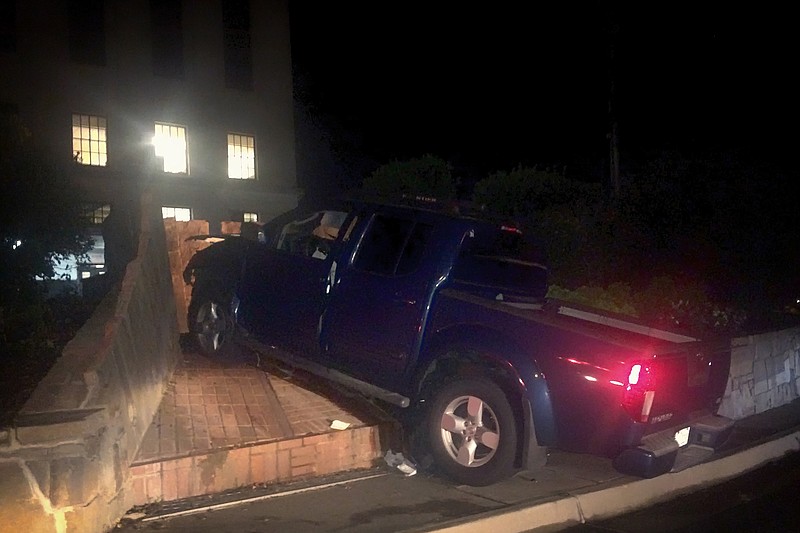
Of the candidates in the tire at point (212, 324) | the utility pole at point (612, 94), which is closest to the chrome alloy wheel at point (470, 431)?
the tire at point (212, 324)

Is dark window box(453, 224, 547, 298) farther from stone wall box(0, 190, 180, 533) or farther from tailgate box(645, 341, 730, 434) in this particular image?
stone wall box(0, 190, 180, 533)

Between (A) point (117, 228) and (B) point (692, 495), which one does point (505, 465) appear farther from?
(A) point (117, 228)

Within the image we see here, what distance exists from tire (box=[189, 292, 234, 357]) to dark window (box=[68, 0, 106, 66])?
14284 millimetres

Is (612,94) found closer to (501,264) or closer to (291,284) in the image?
(501,264)

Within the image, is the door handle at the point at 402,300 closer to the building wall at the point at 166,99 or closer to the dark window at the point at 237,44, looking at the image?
the building wall at the point at 166,99

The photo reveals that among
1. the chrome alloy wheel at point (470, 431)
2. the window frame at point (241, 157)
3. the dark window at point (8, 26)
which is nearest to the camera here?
the chrome alloy wheel at point (470, 431)

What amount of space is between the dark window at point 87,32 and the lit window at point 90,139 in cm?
143

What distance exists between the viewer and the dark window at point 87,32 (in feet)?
66.1

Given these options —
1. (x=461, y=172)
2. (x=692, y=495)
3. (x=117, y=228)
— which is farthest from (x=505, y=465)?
(x=461, y=172)

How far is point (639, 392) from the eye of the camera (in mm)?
5328

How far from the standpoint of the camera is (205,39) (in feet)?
71.6

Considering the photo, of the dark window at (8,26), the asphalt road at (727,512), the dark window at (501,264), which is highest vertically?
the dark window at (8,26)

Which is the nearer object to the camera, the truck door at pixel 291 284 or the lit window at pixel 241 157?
the truck door at pixel 291 284

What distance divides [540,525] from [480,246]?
2284 mm
